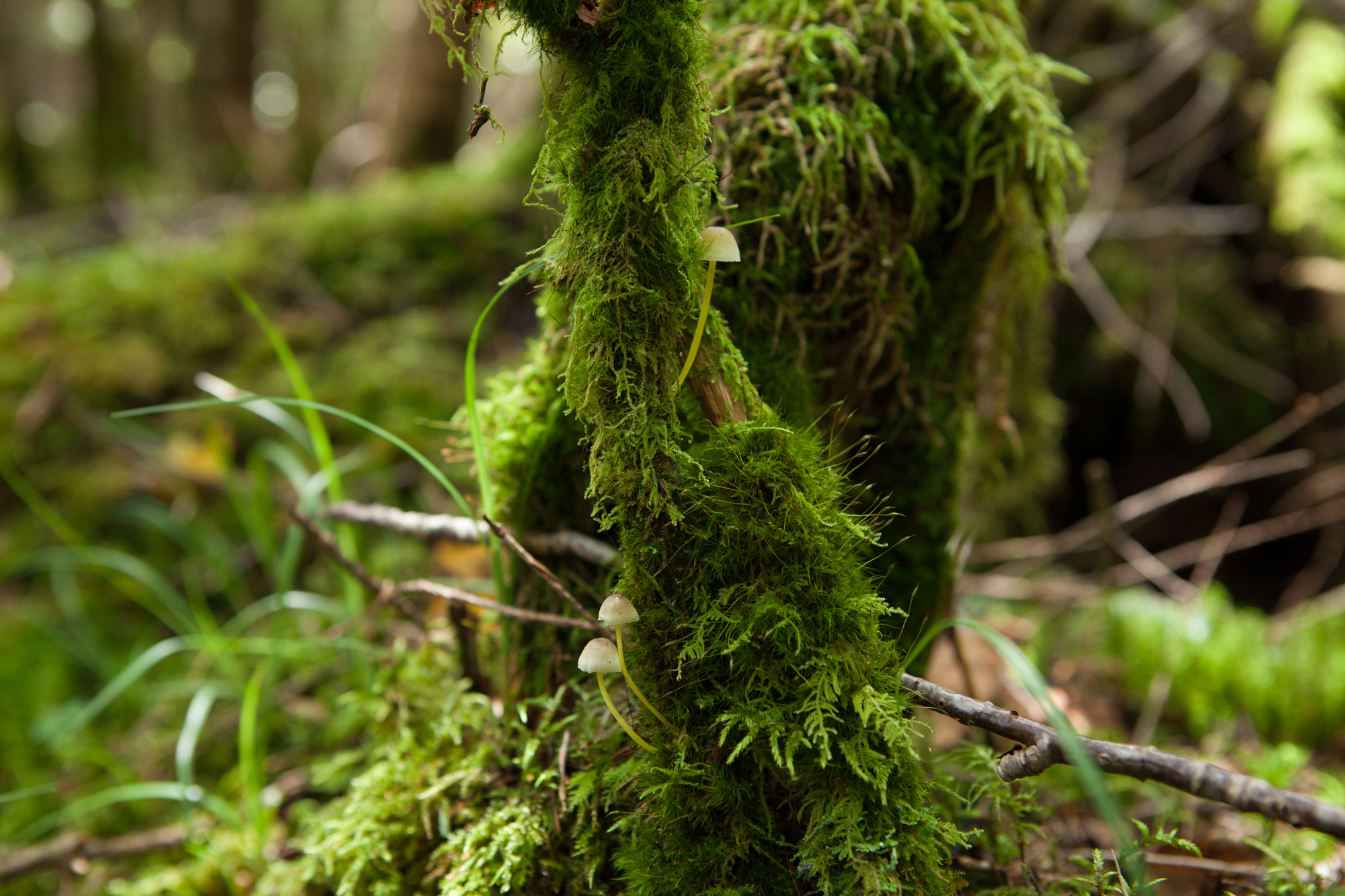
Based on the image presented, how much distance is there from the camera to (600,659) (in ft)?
3.42

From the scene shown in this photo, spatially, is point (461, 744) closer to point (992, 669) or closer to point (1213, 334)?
point (992, 669)

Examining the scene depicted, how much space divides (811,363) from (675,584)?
0.60m

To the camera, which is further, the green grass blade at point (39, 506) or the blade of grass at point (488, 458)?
the green grass blade at point (39, 506)

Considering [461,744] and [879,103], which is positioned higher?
[879,103]

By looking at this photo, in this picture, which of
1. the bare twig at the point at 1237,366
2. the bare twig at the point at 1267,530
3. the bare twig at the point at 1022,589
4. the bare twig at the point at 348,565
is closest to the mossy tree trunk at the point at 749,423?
the bare twig at the point at 348,565

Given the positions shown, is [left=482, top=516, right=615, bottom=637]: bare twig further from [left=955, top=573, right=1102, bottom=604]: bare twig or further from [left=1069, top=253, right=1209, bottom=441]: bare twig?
[left=1069, top=253, right=1209, bottom=441]: bare twig

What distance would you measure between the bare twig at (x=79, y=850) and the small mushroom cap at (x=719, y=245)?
187 centimetres

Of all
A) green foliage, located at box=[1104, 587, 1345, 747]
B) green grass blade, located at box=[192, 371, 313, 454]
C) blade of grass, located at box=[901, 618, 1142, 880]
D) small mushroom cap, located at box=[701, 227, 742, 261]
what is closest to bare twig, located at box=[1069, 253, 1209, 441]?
green foliage, located at box=[1104, 587, 1345, 747]

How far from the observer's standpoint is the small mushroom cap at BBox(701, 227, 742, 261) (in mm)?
1038

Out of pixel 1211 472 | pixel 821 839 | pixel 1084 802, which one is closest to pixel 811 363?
pixel 821 839

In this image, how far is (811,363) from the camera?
1458 mm

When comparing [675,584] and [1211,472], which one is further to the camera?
[1211,472]

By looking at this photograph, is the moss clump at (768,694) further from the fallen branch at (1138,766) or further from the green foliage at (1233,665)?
the green foliage at (1233,665)

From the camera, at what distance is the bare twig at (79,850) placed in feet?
5.63
